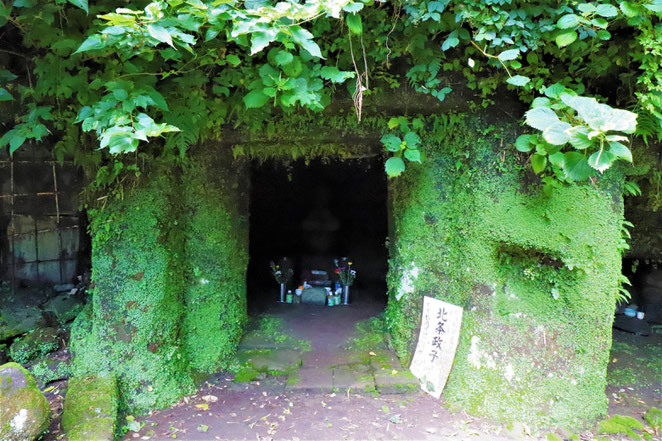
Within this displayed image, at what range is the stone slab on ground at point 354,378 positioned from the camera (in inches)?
151

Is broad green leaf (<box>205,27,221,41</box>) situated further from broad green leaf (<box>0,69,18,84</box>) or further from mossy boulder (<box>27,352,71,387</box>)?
mossy boulder (<box>27,352,71,387</box>)

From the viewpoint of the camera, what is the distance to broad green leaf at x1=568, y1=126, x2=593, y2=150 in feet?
7.37

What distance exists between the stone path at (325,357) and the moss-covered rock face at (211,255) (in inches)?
14.8

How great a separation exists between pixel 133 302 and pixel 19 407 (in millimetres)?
997

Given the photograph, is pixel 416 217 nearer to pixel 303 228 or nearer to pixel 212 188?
pixel 212 188

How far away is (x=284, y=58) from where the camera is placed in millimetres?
2631

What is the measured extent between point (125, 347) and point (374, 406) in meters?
2.17

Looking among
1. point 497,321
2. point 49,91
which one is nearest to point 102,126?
point 49,91

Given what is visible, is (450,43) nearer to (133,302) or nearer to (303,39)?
(303,39)

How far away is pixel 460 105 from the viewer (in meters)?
3.42

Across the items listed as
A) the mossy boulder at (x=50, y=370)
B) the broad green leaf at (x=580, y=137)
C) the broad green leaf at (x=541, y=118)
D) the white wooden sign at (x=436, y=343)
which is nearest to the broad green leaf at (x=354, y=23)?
the broad green leaf at (x=541, y=118)

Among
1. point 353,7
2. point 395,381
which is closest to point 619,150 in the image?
point 353,7

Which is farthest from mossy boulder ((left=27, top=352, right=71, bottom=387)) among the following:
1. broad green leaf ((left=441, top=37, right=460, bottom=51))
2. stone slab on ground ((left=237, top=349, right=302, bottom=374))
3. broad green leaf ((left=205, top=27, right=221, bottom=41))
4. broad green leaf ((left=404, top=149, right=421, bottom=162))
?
broad green leaf ((left=441, top=37, right=460, bottom=51))

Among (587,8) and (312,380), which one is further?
(312,380)
